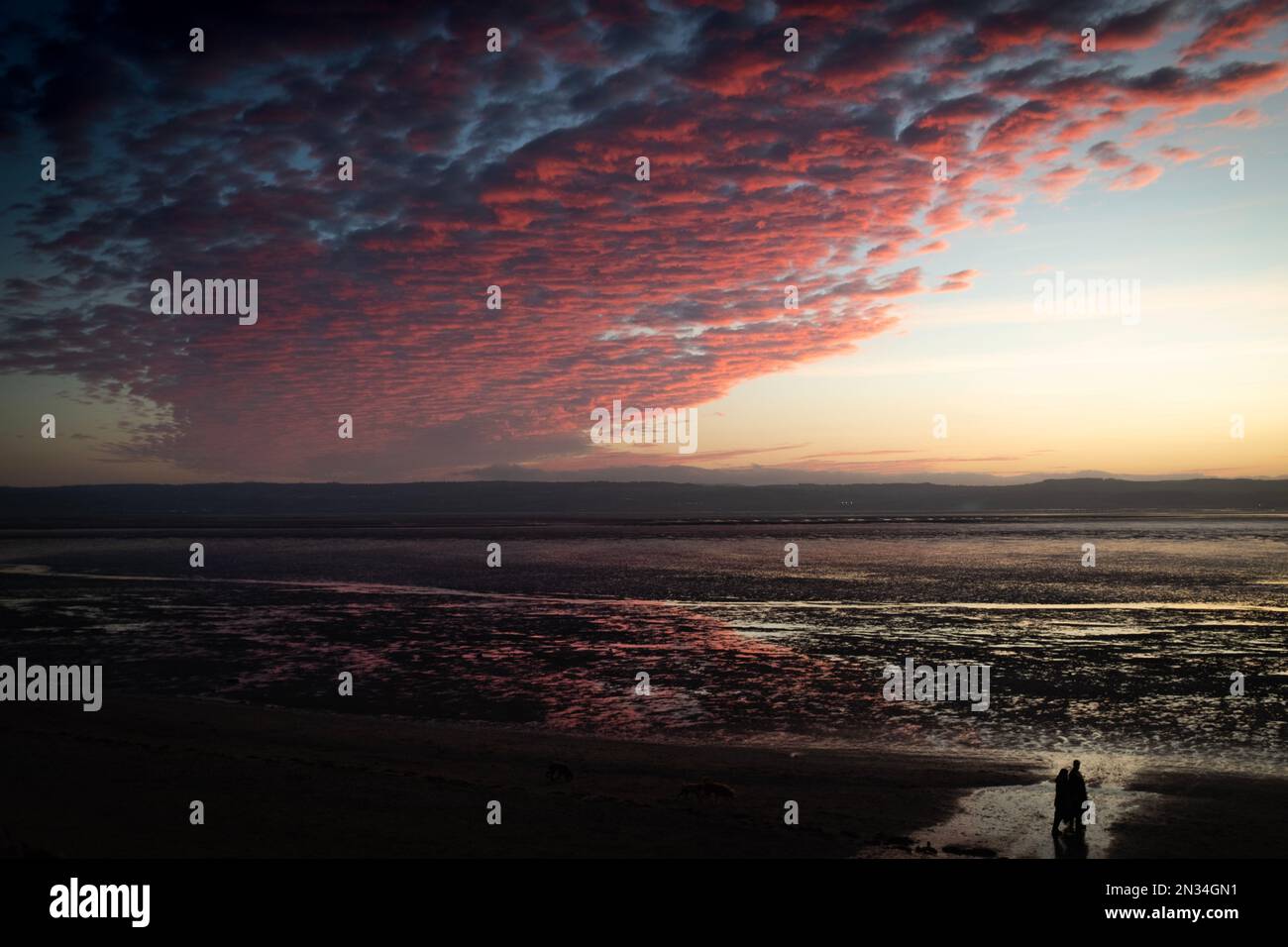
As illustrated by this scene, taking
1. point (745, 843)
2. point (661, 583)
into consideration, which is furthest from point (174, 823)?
point (661, 583)

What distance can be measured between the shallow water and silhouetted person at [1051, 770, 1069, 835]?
5718 mm

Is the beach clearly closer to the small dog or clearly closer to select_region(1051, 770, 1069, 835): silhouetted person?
the small dog

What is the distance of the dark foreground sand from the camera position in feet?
40.4

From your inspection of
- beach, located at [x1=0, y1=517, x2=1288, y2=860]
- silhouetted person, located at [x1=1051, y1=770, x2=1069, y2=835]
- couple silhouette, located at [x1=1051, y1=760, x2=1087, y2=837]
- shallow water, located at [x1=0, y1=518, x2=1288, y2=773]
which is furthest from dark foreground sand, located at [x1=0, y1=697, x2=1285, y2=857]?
shallow water, located at [x1=0, y1=518, x2=1288, y2=773]

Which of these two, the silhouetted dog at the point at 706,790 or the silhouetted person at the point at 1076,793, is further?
the silhouetted dog at the point at 706,790

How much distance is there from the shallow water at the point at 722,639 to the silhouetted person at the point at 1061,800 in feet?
18.8

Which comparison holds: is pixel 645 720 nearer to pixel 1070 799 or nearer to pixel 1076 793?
pixel 1070 799

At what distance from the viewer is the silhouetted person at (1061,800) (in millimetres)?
12859

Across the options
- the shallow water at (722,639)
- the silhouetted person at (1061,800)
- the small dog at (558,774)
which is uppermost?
the silhouetted person at (1061,800)

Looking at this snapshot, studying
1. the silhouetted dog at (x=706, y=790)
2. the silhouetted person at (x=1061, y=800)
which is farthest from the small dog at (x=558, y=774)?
the silhouetted person at (x=1061, y=800)

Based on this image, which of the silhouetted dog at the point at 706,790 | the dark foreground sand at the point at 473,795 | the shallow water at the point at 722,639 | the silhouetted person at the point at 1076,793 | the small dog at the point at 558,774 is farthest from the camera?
the shallow water at the point at 722,639

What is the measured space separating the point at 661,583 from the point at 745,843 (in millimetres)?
37471

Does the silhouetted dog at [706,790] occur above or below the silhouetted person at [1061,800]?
below

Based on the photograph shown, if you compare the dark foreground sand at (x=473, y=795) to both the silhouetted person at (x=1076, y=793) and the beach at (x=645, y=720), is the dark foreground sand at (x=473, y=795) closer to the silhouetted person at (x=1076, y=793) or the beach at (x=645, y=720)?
the beach at (x=645, y=720)
